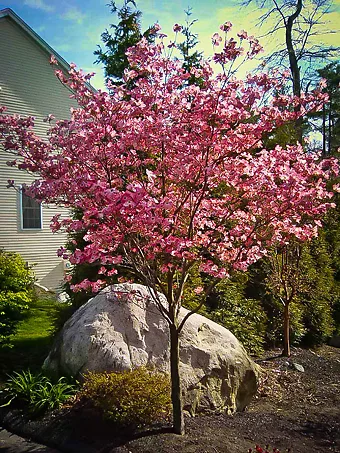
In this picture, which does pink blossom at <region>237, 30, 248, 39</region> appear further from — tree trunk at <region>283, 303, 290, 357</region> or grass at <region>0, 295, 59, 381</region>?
tree trunk at <region>283, 303, 290, 357</region>

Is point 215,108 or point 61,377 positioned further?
point 61,377

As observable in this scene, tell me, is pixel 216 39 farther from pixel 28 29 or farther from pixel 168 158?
pixel 28 29

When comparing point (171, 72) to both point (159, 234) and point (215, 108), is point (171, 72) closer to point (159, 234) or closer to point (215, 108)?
point (215, 108)

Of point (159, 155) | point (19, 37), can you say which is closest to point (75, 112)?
point (159, 155)

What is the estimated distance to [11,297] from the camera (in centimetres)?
552

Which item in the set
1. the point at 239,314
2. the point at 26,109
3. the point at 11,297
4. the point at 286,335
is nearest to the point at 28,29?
the point at 26,109

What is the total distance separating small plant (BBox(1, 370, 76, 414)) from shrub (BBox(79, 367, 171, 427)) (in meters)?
0.21

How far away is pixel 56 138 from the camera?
333cm

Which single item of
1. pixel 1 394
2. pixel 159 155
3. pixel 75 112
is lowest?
pixel 1 394

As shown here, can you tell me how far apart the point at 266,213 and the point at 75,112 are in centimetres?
165

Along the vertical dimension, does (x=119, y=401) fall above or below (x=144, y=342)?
below

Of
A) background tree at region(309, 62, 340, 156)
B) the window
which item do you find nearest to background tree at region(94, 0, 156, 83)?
the window

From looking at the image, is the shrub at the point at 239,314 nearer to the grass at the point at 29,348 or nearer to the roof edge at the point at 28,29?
the grass at the point at 29,348

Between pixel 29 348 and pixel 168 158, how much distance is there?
3794 millimetres
